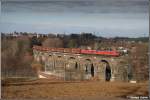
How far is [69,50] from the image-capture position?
16.6ft

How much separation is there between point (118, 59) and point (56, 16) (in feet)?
3.31

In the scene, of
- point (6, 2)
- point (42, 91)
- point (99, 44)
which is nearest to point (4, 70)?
point (42, 91)

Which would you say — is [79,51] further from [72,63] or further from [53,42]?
[53,42]

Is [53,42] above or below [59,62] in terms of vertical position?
above

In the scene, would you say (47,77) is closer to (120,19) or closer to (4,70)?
(4,70)

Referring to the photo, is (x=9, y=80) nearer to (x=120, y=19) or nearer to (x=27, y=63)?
(x=27, y=63)

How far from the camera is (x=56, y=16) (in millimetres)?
4980

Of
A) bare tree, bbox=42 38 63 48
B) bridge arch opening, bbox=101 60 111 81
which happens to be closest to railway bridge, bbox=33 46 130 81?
bridge arch opening, bbox=101 60 111 81

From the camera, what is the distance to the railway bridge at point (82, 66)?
5.00m

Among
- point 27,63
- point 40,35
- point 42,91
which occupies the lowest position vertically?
point 42,91

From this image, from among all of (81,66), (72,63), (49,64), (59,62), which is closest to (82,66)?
(81,66)

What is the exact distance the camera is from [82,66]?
5.07 metres

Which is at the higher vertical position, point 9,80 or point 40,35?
point 40,35

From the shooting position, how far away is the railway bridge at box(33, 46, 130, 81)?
5.00 meters
